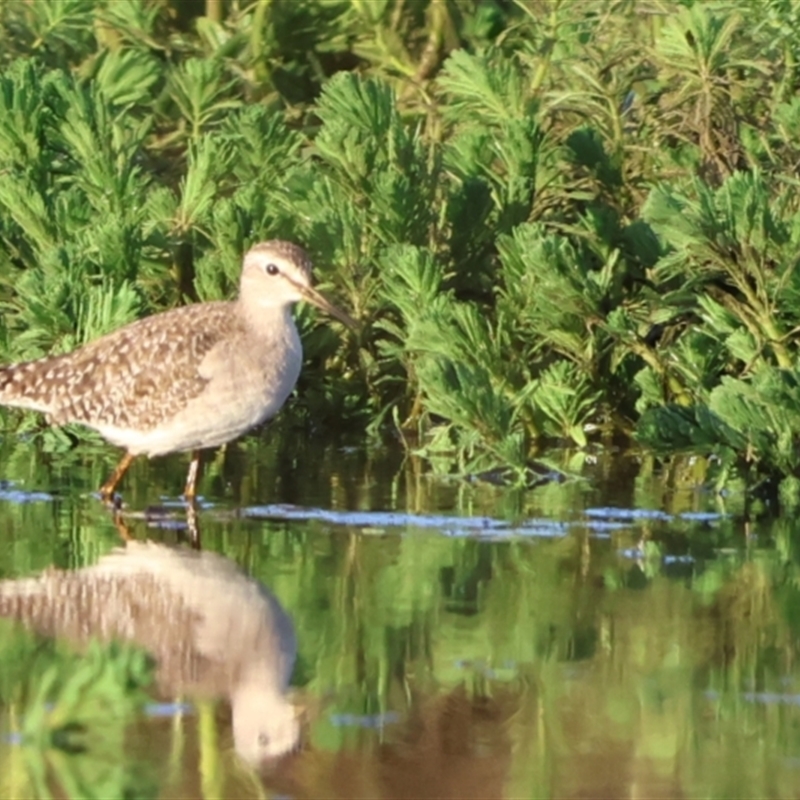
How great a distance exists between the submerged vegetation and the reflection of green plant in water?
306cm

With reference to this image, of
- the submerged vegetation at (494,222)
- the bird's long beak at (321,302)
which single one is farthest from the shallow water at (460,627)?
the bird's long beak at (321,302)

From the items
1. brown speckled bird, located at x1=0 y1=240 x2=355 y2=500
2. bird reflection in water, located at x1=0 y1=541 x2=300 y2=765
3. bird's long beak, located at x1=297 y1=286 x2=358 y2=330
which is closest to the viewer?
bird reflection in water, located at x1=0 y1=541 x2=300 y2=765

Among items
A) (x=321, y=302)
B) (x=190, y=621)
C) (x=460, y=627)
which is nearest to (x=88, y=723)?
(x=190, y=621)

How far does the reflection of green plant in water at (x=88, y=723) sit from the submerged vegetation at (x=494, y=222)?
3.06 meters

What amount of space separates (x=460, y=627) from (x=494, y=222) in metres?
3.95

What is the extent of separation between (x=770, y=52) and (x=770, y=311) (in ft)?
6.00

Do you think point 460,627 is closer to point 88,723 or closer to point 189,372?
point 88,723

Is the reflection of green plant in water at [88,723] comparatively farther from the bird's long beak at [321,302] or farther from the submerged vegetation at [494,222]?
the bird's long beak at [321,302]

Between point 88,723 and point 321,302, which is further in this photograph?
point 321,302

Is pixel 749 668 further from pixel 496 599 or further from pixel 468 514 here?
pixel 468 514

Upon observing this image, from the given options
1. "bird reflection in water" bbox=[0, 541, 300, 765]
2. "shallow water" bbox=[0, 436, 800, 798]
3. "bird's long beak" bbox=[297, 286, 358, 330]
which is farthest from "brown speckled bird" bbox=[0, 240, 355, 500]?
"bird reflection in water" bbox=[0, 541, 300, 765]

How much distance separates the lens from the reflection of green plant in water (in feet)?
18.6

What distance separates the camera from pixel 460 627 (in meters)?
7.22

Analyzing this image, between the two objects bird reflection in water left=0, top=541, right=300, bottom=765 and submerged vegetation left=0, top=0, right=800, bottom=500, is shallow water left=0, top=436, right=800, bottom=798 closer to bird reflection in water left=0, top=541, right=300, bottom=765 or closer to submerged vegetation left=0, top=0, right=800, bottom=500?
bird reflection in water left=0, top=541, right=300, bottom=765
